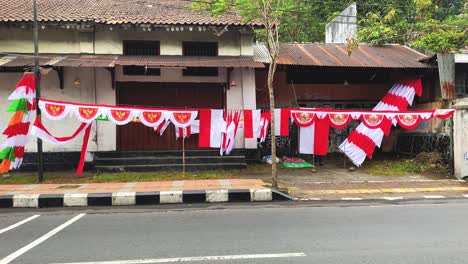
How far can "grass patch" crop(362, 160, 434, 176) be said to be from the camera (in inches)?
487

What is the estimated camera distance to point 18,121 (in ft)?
36.3

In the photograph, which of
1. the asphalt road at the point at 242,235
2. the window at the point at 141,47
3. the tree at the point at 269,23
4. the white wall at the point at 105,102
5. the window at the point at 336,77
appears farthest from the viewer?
the window at the point at 336,77

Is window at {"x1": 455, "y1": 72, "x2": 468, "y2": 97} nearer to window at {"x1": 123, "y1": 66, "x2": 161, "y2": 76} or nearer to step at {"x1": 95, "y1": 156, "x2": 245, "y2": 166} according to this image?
step at {"x1": 95, "y1": 156, "x2": 245, "y2": 166}

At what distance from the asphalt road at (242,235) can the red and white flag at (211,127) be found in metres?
4.00

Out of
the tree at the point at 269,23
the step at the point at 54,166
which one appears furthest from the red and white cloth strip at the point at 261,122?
the step at the point at 54,166

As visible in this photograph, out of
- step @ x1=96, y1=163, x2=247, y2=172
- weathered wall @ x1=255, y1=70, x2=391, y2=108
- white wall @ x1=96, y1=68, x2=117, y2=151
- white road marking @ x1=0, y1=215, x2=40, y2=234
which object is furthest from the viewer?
weathered wall @ x1=255, y1=70, x2=391, y2=108

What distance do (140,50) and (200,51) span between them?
6.62 ft

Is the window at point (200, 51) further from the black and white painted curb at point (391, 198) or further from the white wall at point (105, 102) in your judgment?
the black and white painted curb at point (391, 198)

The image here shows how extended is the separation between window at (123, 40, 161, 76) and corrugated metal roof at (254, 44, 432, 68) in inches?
136

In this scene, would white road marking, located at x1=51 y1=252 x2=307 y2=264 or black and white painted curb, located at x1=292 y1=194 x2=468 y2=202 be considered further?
black and white painted curb, located at x1=292 y1=194 x2=468 y2=202

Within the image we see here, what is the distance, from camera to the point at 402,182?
11.0m

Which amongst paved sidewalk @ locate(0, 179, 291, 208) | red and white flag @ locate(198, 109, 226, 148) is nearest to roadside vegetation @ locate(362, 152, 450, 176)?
paved sidewalk @ locate(0, 179, 291, 208)

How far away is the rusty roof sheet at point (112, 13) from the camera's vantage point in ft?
40.8

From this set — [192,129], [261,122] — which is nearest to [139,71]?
[192,129]
